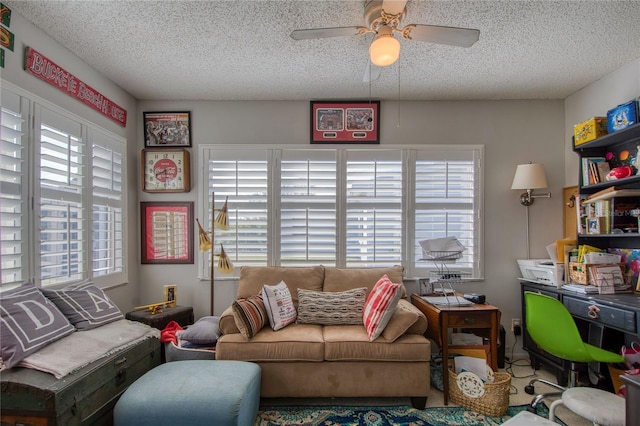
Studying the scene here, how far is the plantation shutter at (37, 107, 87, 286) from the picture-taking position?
218 cm

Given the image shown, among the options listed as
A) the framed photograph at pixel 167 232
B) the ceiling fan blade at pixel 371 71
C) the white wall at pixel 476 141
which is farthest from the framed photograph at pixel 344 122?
the framed photograph at pixel 167 232

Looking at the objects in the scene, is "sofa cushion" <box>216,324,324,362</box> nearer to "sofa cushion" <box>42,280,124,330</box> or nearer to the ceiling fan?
"sofa cushion" <box>42,280,124,330</box>

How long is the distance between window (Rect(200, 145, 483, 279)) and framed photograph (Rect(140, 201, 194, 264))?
20 cm

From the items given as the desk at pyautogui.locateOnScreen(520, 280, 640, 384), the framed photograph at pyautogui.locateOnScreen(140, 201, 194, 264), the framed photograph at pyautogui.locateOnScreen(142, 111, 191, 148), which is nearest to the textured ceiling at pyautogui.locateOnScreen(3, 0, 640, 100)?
the framed photograph at pyautogui.locateOnScreen(142, 111, 191, 148)

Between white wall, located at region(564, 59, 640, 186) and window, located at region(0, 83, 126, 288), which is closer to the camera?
window, located at region(0, 83, 126, 288)

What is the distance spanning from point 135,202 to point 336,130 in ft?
7.43

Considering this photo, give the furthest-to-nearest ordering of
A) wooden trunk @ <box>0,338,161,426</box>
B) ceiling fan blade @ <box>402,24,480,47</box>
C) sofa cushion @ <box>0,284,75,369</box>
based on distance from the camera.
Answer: ceiling fan blade @ <box>402,24,480,47</box> < sofa cushion @ <box>0,284,75,369</box> < wooden trunk @ <box>0,338,161,426</box>

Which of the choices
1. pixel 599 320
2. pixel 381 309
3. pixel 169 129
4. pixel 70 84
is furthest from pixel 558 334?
pixel 70 84

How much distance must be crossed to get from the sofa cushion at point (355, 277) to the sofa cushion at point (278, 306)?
16.5 inches

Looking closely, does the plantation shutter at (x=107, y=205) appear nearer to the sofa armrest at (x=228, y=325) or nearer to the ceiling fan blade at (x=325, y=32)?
the sofa armrest at (x=228, y=325)

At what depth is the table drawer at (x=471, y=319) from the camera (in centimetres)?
254

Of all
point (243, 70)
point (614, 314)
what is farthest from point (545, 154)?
point (243, 70)

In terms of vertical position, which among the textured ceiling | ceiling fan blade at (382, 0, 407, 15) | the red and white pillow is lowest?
the red and white pillow

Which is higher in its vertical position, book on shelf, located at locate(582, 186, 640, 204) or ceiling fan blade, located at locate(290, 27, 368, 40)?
ceiling fan blade, located at locate(290, 27, 368, 40)
